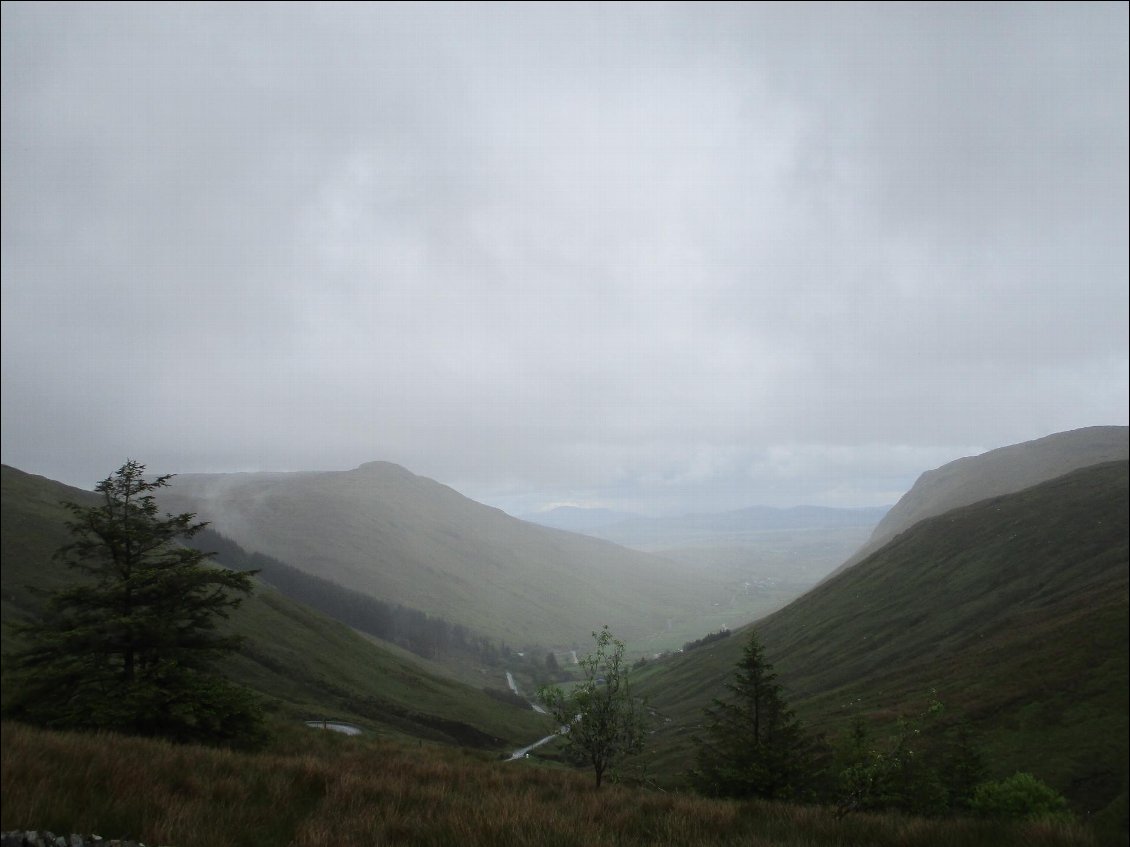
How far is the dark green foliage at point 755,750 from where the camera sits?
23.5 m

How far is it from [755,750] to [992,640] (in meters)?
103

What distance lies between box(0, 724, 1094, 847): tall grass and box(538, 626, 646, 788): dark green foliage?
8.97m

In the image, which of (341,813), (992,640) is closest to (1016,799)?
(341,813)

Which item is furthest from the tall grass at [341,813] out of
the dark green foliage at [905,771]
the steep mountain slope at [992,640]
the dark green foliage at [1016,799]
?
the steep mountain slope at [992,640]

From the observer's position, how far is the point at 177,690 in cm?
1590

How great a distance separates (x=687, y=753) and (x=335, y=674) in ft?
203

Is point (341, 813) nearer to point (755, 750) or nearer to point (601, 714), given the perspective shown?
point (601, 714)

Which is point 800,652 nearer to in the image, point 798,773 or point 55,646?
point 798,773

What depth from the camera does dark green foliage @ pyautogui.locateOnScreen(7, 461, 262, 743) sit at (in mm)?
15234

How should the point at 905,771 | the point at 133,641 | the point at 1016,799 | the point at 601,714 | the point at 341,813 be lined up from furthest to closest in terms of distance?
the point at 1016,799 < the point at 905,771 < the point at 601,714 < the point at 133,641 < the point at 341,813

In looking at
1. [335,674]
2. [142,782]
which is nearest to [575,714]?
[142,782]

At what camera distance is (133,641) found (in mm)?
16375

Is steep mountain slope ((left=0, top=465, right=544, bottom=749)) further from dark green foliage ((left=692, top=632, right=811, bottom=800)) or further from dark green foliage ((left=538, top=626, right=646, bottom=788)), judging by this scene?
dark green foliage ((left=538, top=626, right=646, bottom=788))

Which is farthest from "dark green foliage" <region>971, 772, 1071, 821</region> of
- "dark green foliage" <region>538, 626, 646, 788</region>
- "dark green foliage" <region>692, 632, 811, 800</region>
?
"dark green foliage" <region>538, 626, 646, 788</region>
